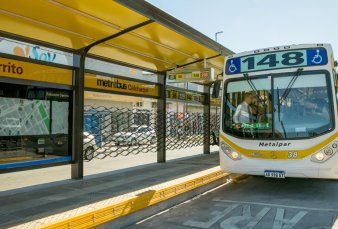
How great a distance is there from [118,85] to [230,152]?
139 inches

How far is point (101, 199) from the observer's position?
6.31 metres

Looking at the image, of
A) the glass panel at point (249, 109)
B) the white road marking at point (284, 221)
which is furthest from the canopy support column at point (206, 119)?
the white road marking at point (284, 221)

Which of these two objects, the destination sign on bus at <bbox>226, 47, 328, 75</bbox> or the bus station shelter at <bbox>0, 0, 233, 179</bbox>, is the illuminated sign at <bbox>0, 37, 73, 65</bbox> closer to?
the bus station shelter at <bbox>0, 0, 233, 179</bbox>

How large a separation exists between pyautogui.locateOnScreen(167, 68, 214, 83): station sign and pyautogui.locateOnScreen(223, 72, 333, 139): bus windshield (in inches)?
94.6

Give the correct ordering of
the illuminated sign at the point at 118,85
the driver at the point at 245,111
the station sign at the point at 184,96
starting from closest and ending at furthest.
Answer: the driver at the point at 245,111 → the illuminated sign at the point at 118,85 → the station sign at the point at 184,96

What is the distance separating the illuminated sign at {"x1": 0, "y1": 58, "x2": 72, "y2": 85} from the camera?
6832mm

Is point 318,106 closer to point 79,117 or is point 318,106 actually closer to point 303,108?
point 303,108

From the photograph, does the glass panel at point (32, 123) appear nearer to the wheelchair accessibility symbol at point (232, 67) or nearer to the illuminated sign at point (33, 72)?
the illuminated sign at point (33, 72)

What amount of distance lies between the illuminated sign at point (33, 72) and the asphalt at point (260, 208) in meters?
3.64

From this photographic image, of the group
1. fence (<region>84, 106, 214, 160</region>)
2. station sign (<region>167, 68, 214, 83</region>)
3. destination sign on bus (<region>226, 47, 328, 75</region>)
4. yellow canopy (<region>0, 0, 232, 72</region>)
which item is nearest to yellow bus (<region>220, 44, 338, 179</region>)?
destination sign on bus (<region>226, 47, 328, 75</region>)

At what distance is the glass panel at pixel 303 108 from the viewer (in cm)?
727

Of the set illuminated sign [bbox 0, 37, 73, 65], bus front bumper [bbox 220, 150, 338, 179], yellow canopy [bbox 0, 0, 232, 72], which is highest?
yellow canopy [bbox 0, 0, 232, 72]

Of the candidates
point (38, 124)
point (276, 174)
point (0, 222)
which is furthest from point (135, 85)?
point (0, 222)

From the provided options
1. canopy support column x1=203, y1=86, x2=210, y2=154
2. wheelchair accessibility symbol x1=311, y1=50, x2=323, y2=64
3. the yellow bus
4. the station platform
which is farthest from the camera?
canopy support column x1=203, y1=86, x2=210, y2=154
